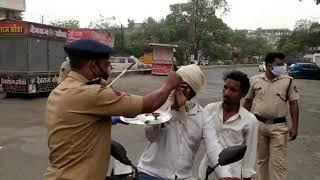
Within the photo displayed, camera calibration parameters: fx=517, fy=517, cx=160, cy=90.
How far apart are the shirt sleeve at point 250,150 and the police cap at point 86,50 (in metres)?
1.55

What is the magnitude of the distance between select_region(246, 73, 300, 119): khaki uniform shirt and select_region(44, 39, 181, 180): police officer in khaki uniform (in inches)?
139

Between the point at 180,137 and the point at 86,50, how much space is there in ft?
3.08

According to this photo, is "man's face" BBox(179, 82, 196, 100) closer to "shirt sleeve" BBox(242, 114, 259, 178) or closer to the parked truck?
"shirt sleeve" BBox(242, 114, 259, 178)

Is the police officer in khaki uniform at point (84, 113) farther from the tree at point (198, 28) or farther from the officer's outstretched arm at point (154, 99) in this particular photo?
the tree at point (198, 28)

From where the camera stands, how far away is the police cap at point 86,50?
107 inches

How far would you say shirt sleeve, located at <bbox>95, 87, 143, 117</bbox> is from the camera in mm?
2691

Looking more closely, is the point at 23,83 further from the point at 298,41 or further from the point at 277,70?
the point at 298,41

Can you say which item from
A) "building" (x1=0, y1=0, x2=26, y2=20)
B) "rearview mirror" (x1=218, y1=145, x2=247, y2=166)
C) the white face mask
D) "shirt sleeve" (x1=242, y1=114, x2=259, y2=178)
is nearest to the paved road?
the white face mask

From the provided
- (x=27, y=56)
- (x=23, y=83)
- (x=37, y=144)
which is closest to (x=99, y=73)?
(x=37, y=144)

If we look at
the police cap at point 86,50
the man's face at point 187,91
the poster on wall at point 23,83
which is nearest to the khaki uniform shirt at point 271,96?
the man's face at point 187,91

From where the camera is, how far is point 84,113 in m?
2.68

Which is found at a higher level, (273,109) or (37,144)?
(273,109)

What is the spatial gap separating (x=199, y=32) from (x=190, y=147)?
70.2 metres

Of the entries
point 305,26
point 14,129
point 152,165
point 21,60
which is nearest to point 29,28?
point 21,60
